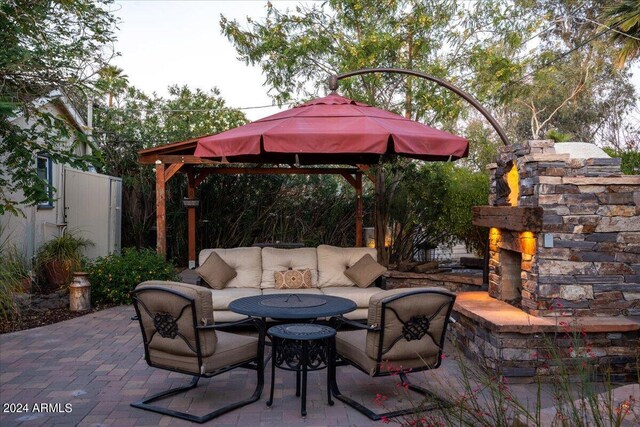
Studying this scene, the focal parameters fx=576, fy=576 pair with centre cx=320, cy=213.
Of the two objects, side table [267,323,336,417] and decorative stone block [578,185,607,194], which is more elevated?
decorative stone block [578,185,607,194]

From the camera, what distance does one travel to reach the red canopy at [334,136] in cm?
516

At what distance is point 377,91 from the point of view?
1027 cm

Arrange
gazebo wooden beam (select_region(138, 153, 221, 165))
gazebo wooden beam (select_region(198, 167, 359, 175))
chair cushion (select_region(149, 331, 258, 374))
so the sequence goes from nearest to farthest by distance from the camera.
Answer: chair cushion (select_region(149, 331, 258, 374)) < gazebo wooden beam (select_region(138, 153, 221, 165)) < gazebo wooden beam (select_region(198, 167, 359, 175))

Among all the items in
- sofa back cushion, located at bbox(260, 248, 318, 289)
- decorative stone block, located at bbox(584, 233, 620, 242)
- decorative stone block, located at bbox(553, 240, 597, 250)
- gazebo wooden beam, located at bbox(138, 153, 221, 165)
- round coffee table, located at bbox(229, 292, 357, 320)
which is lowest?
round coffee table, located at bbox(229, 292, 357, 320)

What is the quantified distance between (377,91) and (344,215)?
128 inches

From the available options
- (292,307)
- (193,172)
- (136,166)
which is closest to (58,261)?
(193,172)

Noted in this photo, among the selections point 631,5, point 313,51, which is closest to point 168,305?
point 313,51

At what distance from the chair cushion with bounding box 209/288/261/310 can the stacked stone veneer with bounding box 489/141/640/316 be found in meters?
3.03

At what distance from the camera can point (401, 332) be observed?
163 inches

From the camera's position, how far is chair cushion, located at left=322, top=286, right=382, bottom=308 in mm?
6332

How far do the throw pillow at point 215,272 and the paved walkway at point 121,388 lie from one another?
40.6 inches

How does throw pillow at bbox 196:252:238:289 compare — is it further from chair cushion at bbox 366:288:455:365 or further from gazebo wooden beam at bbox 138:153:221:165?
chair cushion at bbox 366:288:455:365

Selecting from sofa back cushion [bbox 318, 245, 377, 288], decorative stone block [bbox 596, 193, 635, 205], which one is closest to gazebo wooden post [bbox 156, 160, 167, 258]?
sofa back cushion [bbox 318, 245, 377, 288]

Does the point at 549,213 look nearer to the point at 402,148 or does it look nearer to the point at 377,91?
the point at 402,148
